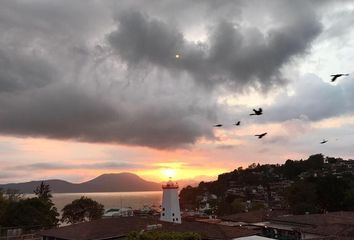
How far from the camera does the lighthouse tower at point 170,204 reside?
2016 inches

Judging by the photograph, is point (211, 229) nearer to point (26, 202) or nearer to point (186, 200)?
point (26, 202)

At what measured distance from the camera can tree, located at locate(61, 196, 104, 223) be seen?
7300 cm

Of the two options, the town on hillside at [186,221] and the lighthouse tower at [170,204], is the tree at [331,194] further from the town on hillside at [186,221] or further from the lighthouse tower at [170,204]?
the lighthouse tower at [170,204]

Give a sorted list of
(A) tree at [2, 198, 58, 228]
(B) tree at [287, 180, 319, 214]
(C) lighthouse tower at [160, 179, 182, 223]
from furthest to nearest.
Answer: (B) tree at [287, 180, 319, 214] → (A) tree at [2, 198, 58, 228] → (C) lighthouse tower at [160, 179, 182, 223]

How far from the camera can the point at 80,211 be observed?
242ft

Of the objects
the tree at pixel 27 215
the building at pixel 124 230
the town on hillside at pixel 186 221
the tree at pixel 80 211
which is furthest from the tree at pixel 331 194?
the tree at pixel 27 215

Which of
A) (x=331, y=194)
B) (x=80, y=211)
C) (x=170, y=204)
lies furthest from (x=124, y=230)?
(x=331, y=194)

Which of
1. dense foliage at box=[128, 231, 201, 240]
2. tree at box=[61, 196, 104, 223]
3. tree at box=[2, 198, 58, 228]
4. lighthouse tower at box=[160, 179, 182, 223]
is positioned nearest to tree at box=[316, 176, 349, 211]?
lighthouse tower at box=[160, 179, 182, 223]

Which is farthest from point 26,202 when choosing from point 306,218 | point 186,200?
point 186,200

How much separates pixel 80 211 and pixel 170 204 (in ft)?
91.8

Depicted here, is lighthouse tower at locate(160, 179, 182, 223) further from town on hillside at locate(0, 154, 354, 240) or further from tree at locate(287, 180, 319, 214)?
tree at locate(287, 180, 319, 214)

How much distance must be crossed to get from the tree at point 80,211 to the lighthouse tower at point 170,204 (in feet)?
81.8

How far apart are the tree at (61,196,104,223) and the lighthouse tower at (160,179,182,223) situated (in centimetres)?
2494

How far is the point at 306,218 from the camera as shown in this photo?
45.4m
